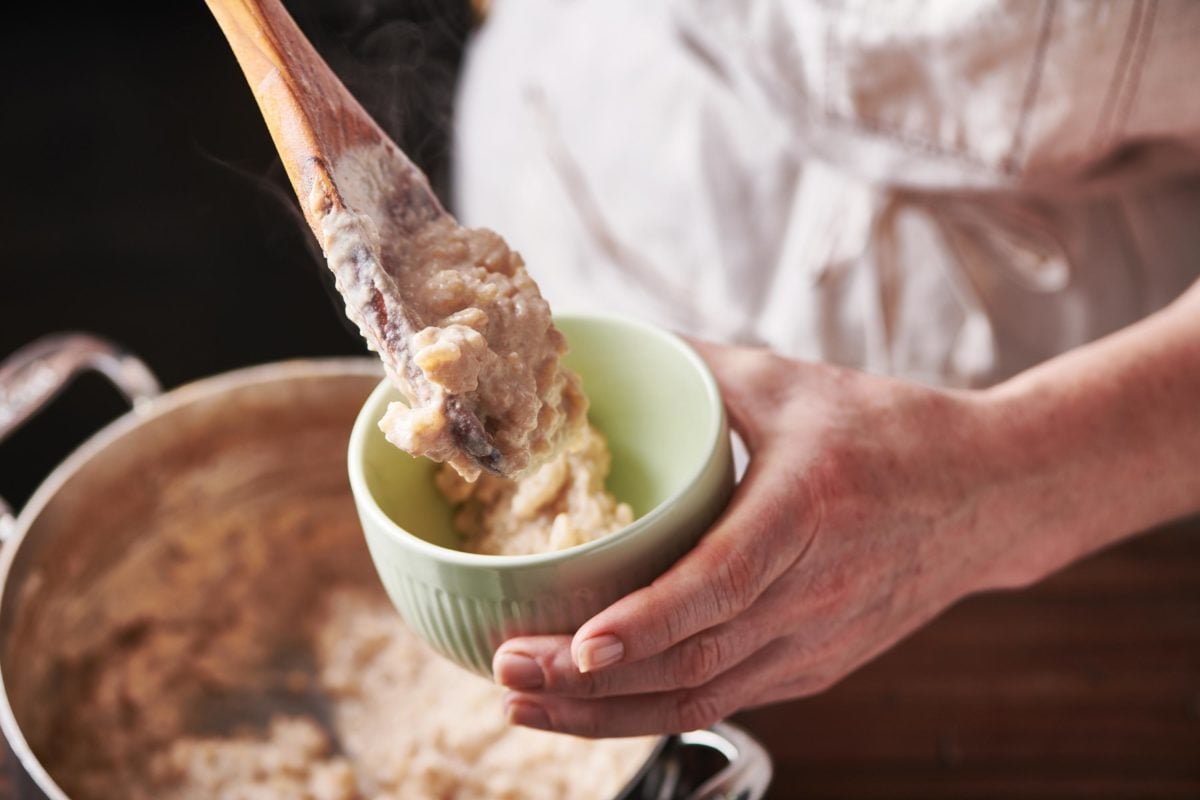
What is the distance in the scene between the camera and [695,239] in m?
1.06

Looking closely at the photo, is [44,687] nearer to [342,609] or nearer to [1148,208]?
[342,609]

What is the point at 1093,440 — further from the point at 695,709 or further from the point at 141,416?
the point at 141,416

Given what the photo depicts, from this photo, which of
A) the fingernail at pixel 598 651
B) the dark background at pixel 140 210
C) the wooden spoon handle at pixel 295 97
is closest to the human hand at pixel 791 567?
the fingernail at pixel 598 651

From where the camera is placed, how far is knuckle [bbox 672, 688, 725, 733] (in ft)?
2.12

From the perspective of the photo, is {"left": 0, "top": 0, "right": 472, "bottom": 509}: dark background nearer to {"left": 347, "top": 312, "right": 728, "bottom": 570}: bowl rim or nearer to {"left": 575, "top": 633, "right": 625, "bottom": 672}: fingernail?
{"left": 347, "top": 312, "right": 728, "bottom": 570}: bowl rim

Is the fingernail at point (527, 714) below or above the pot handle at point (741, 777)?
above

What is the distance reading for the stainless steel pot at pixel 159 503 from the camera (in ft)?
2.57

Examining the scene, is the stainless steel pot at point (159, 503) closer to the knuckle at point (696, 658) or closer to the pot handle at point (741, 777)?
the pot handle at point (741, 777)

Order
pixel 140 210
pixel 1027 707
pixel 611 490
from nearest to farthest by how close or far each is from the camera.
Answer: pixel 611 490 → pixel 1027 707 → pixel 140 210

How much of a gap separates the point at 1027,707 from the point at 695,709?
2.21 feet

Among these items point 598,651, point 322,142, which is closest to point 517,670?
point 598,651

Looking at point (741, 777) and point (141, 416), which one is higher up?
point (141, 416)

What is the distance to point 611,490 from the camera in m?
0.76

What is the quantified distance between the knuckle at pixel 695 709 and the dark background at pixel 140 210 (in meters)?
1.08
